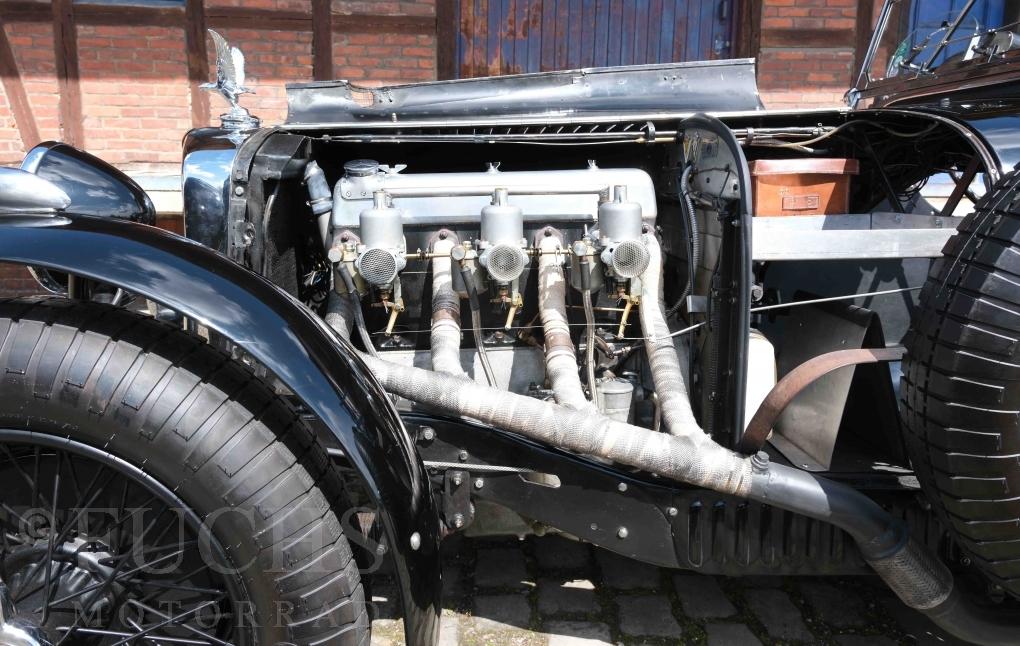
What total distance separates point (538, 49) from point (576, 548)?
459 centimetres

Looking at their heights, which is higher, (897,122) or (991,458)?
(897,122)

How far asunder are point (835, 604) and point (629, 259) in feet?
4.46

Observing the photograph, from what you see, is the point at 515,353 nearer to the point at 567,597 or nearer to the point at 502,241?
the point at 502,241

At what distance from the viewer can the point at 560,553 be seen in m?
2.69

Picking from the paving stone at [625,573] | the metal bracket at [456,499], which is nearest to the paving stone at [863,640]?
the paving stone at [625,573]

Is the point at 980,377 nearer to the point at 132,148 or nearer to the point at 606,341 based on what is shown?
the point at 606,341

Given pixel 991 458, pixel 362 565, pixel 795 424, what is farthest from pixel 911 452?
pixel 362 565

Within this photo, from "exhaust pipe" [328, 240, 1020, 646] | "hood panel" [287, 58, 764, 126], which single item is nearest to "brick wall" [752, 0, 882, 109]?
"hood panel" [287, 58, 764, 126]

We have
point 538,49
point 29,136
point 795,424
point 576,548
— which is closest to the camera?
point 795,424

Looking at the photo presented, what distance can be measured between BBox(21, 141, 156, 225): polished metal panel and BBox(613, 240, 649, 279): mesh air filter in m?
1.46

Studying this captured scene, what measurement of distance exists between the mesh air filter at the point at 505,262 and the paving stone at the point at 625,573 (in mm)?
1146

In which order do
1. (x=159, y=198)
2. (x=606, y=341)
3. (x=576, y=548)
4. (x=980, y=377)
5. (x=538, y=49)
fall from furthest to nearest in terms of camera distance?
(x=538, y=49)
(x=159, y=198)
(x=576, y=548)
(x=606, y=341)
(x=980, y=377)

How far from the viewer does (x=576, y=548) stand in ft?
8.95

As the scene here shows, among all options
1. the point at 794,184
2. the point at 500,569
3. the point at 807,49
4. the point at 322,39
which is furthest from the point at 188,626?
the point at 807,49
